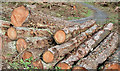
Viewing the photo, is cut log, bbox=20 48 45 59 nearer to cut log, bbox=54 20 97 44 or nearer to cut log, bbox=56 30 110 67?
cut log, bbox=54 20 97 44

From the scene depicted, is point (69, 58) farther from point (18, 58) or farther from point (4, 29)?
point (4, 29)

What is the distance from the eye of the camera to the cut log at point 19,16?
6.41 m

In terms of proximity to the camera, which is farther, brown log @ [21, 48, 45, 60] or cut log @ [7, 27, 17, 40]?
cut log @ [7, 27, 17, 40]

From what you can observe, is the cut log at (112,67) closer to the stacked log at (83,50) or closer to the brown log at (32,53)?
the stacked log at (83,50)

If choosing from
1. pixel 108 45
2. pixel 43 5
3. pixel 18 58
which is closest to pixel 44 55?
pixel 18 58

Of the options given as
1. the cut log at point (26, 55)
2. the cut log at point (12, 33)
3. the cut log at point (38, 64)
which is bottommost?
the cut log at point (38, 64)

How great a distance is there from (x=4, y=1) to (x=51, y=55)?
11555mm

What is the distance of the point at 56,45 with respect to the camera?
508cm

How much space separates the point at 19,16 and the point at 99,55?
457cm

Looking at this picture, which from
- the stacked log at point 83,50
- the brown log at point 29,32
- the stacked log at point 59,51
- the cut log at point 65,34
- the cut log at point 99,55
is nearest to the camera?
the cut log at point 99,55

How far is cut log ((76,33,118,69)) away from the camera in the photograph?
4023mm

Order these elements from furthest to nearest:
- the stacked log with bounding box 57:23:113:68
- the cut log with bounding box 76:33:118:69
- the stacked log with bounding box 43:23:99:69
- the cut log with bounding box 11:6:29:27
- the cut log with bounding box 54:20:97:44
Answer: the cut log with bounding box 11:6:29:27 → the cut log with bounding box 54:20:97:44 → the stacked log with bounding box 43:23:99:69 → the stacked log with bounding box 57:23:113:68 → the cut log with bounding box 76:33:118:69

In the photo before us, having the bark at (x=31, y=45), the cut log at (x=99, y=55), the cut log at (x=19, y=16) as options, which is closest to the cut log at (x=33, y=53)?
the bark at (x=31, y=45)

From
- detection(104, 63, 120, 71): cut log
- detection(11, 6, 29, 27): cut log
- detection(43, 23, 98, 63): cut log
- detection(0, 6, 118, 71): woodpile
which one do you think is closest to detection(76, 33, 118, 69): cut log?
detection(0, 6, 118, 71): woodpile
